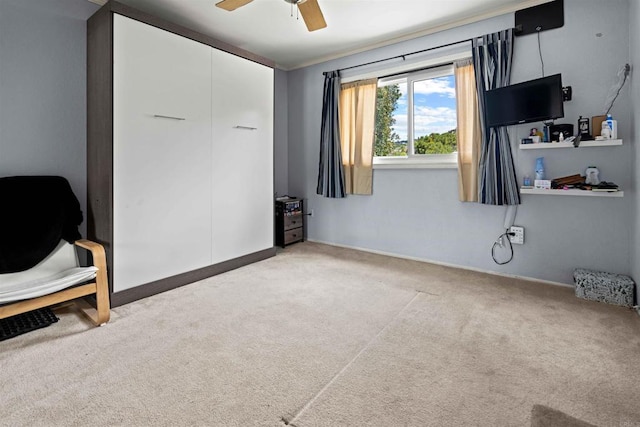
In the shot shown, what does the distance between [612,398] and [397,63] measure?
3.47 metres

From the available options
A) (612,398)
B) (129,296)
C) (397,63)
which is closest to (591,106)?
(397,63)

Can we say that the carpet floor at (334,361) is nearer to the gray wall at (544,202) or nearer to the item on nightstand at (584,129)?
the gray wall at (544,202)

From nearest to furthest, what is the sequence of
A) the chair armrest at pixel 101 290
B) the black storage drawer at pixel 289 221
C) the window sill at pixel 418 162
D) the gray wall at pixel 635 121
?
the chair armrest at pixel 101 290 → the gray wall at pixel 635 121 → the window sill at pixel 418 162 → the black storage drawer at pixel 289 221

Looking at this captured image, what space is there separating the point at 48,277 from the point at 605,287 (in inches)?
160

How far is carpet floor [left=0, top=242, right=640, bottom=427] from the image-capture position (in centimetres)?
142

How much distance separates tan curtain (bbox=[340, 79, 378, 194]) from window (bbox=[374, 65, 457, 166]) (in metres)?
0.14

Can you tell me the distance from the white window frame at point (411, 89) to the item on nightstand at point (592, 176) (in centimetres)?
109

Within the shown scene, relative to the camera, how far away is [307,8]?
2.56m

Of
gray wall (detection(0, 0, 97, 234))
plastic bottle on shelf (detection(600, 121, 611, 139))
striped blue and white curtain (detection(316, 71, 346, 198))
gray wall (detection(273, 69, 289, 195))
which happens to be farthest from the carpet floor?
gray wall (detection(273, 69, 289, 195))

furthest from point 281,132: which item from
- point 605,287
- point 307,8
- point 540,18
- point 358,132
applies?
point 605,287

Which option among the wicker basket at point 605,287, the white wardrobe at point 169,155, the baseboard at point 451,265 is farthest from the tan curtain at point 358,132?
the wicker basket at point 605,287

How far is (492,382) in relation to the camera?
162 cm

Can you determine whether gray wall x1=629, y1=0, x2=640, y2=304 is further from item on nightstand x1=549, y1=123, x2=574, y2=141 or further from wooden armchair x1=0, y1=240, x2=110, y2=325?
wooden armchair x1=0, y1=240, x2=110, y2=325

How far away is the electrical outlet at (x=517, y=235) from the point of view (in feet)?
10.3
